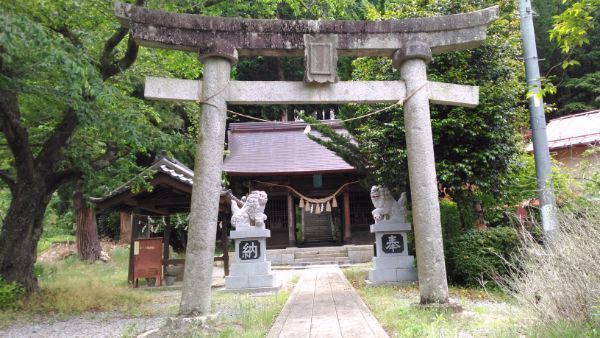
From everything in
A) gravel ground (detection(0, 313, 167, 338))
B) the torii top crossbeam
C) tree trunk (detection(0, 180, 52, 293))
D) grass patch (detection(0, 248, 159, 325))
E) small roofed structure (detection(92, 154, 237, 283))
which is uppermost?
the torii top crossbeam

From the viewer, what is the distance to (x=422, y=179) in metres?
5.46

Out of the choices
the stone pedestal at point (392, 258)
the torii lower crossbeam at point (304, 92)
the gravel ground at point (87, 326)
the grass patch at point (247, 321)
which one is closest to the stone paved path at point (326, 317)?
the grass patch at point (247, 321)

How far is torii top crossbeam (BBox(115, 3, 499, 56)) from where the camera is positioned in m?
5.39

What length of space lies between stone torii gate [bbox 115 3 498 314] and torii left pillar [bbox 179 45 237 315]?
1 centimetres

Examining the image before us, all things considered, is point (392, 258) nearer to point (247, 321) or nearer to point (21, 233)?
point (247, 321)

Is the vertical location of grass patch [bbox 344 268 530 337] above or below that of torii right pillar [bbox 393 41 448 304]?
below

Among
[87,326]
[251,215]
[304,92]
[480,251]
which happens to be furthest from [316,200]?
[304,92]

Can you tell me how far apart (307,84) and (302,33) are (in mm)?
747

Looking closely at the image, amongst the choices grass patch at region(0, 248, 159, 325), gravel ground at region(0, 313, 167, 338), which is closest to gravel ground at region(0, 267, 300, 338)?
gravel ground at region(0, 313, 167, 338)

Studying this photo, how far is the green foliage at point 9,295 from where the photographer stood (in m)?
7.21

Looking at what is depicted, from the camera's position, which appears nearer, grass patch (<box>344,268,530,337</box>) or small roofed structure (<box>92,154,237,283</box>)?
grass patch (<box>344,268,530,337</box>)

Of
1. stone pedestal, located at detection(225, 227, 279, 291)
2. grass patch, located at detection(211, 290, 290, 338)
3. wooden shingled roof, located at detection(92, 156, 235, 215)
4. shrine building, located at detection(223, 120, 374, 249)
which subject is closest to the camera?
grass patch, located at detection(211, 290, 290, 338)

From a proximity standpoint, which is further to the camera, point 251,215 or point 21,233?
point 251,215

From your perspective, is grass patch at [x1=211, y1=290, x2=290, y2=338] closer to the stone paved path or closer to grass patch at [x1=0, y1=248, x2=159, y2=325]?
the stone paved path
